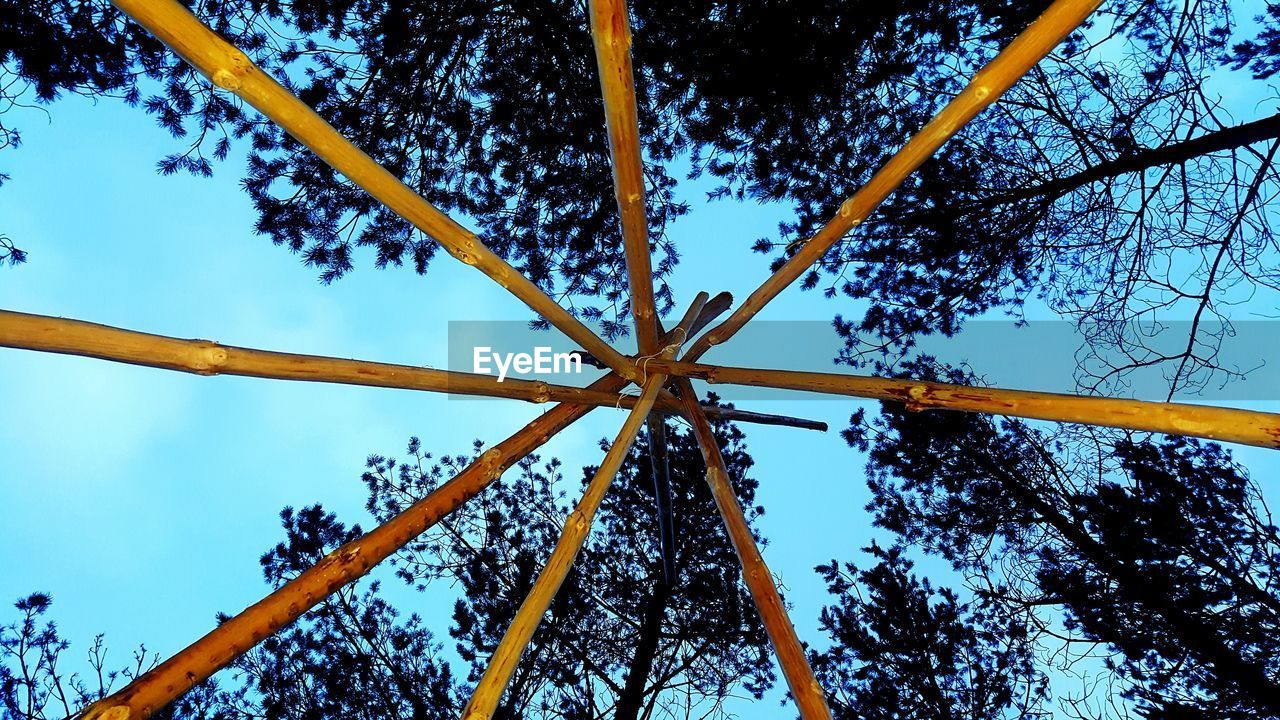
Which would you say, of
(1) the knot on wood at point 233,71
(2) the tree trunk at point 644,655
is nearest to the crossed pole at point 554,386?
(1) the knot on wood at point 233,71

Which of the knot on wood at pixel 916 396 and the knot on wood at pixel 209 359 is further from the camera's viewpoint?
the knot on wood at pixel 916 396

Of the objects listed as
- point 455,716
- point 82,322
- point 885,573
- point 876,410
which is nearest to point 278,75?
point 82,322

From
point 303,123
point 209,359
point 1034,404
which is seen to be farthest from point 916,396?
point 209,359

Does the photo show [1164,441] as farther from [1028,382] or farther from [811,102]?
[811,102]

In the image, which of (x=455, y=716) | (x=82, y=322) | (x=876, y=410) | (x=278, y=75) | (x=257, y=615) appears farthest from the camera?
(x=876, y=410)

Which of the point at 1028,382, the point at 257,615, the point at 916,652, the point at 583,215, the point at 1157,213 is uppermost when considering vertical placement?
the point at 1157,213

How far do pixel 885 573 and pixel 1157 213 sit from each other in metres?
3.64

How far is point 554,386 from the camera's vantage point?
3822 mm

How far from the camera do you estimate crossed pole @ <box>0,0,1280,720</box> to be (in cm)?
211

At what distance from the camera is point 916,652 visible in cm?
559

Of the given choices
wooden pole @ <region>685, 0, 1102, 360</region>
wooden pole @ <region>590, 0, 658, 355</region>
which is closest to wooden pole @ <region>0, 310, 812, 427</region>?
wooden pole @ <region>590, 0, 658, 355</region>

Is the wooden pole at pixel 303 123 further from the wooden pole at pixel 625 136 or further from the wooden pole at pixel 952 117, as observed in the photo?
the wooden pole at pixel 952 117

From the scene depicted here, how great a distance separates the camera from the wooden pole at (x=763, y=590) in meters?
3.00

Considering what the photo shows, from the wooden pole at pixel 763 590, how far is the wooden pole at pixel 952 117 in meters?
0.74
